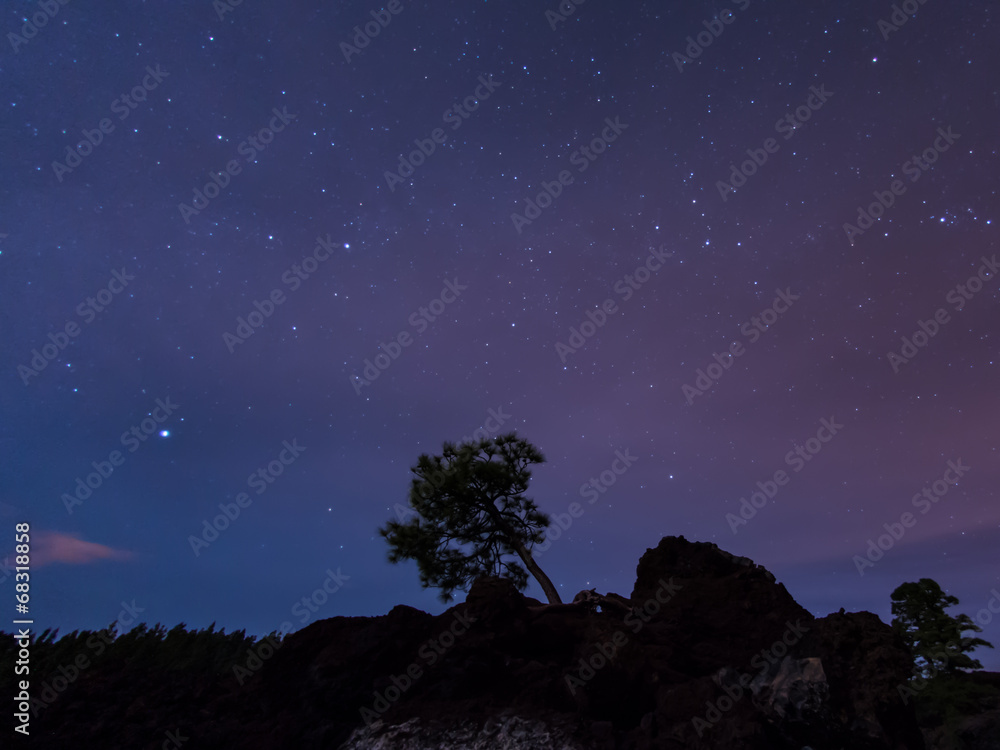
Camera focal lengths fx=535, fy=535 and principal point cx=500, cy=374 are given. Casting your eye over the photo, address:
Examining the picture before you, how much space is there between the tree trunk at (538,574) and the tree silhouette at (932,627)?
1218 centimetres

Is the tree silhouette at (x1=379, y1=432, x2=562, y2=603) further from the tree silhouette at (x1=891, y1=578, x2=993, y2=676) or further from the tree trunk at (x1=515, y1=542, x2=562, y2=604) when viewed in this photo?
the tree silhouette at (x1=891, y1=578, x2=993, y2=676)

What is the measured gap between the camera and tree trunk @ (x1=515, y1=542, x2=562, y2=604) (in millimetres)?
18781

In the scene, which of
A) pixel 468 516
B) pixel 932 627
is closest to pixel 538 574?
pixel 468 516

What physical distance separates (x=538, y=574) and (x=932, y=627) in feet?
47.0

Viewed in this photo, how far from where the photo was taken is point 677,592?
11430 millimetres

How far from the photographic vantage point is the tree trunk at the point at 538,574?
1878cm

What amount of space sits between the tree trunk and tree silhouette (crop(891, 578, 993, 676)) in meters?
12.2

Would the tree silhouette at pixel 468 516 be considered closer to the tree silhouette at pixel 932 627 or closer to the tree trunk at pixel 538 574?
the tree trunk at pixel 538 574

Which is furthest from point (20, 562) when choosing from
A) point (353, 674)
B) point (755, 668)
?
point (755, 668)

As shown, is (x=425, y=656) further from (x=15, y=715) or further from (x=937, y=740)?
(x=937, y=740)

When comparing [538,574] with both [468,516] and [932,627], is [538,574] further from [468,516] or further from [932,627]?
[932,627]

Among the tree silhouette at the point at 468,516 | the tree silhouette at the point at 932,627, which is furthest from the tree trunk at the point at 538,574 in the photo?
the tree silhouette at the point at 932,627

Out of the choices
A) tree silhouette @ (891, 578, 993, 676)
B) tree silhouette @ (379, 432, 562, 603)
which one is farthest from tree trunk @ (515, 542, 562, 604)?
tree silhouette @ (891, 578, 993, 676)

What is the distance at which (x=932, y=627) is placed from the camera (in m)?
19.4
